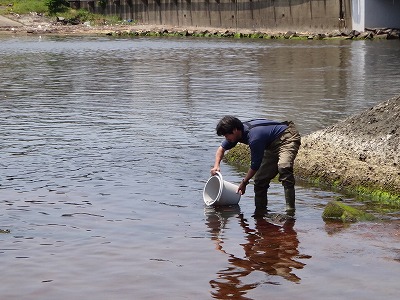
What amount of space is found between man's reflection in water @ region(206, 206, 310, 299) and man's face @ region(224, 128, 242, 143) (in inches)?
47.9

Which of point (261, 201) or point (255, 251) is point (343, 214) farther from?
point (255, 251)

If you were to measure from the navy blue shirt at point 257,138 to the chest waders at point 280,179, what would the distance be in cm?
3

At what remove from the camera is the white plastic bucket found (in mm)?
12188

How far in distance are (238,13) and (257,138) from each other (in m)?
66.0

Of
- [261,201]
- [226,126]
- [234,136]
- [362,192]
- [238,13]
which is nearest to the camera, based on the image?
[226,126]

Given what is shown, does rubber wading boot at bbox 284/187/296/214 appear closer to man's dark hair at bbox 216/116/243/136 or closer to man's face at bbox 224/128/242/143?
man's face at bbox 224/128/242/143

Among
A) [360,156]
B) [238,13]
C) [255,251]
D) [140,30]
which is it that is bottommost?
[255,251]

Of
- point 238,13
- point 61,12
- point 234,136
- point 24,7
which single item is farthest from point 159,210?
point 24,7

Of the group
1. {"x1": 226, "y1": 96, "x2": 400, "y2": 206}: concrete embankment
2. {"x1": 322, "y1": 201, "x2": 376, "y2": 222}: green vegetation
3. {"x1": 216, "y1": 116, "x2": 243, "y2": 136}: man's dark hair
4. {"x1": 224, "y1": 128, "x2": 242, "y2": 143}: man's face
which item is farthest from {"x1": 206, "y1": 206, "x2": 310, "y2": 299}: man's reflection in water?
{"x1": 226, "y1": 96, "x2": 400, "y2": 206}: concrete embankment

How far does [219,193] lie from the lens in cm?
1214

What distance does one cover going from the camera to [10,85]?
32.0 meters

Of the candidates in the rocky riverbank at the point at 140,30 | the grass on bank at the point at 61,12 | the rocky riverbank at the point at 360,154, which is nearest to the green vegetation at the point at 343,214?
the rocky riverbank at the point at 360,154

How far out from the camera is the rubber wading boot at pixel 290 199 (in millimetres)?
11812

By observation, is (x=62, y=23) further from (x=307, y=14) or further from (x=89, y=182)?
(x=89, y=182)
